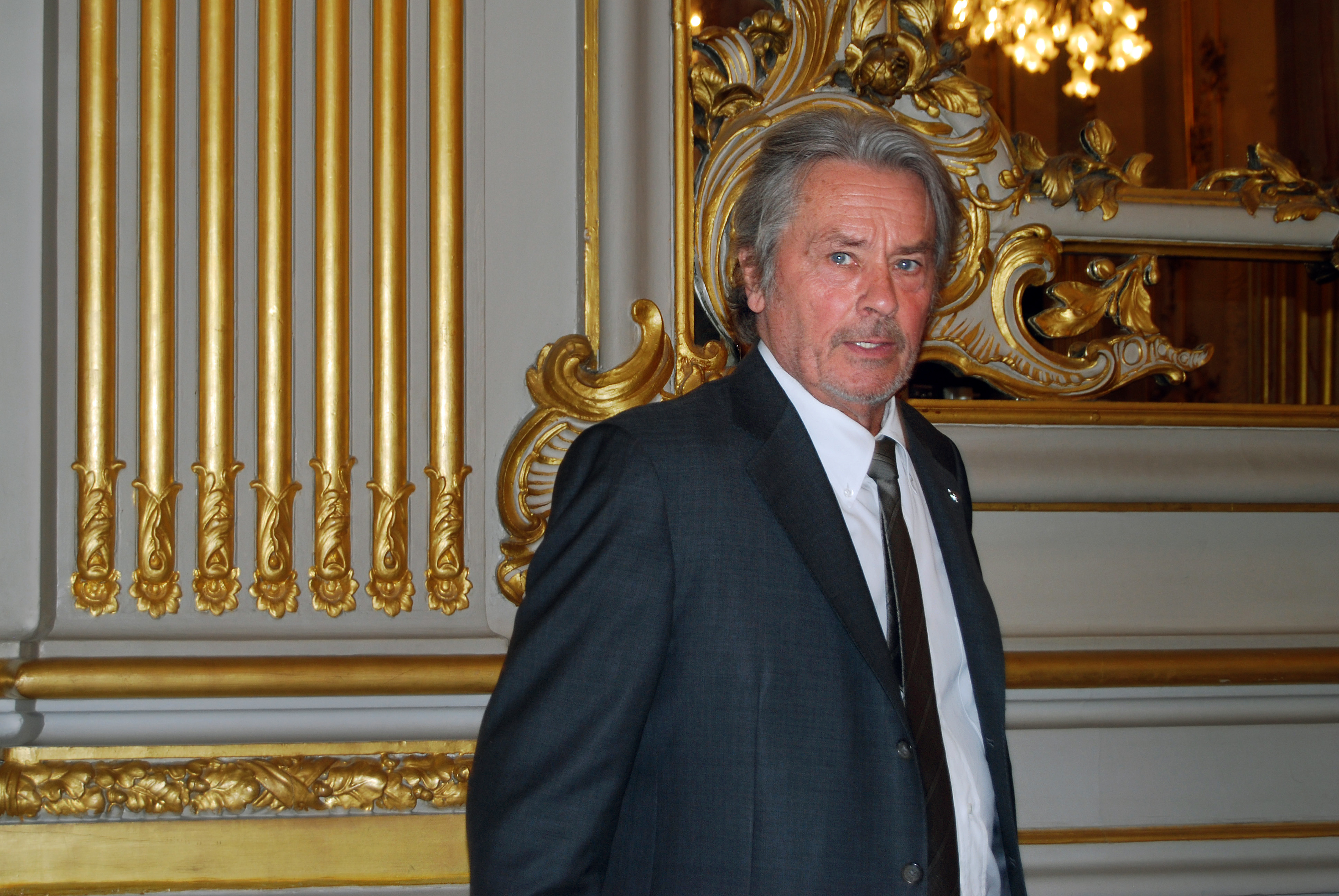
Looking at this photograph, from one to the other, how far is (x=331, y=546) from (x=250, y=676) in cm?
17

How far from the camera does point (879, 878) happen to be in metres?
0.91

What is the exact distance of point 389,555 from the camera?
135 cm

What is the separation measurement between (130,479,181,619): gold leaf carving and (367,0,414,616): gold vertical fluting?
0.23 meters

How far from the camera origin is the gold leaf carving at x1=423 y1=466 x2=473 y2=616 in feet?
4.46

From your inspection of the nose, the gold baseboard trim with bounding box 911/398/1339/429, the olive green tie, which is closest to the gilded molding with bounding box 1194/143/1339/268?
the gold baseboard trim with bounding box 911/398/1339/429

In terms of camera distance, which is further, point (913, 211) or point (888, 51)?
point (888, 51)

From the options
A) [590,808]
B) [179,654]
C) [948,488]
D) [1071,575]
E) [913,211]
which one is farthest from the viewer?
[1071,575]

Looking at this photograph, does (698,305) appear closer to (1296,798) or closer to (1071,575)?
(1071,575)

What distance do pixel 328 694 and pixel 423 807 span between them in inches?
7.0

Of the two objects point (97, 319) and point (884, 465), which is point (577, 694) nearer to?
point (884, 465)

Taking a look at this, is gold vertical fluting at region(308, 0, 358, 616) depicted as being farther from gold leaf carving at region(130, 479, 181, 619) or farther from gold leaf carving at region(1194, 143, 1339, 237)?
gold leaf carving at region(1194, 143, 1339, 237)

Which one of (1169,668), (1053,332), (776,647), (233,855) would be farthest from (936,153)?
(233,855)

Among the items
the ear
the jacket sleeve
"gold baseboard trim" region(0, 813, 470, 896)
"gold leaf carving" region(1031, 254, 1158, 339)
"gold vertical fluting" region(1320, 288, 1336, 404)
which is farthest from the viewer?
"gold vertical fluting" region(1320, 288, 1336, 404)

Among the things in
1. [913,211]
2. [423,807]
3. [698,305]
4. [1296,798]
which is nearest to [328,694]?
[423,807]
